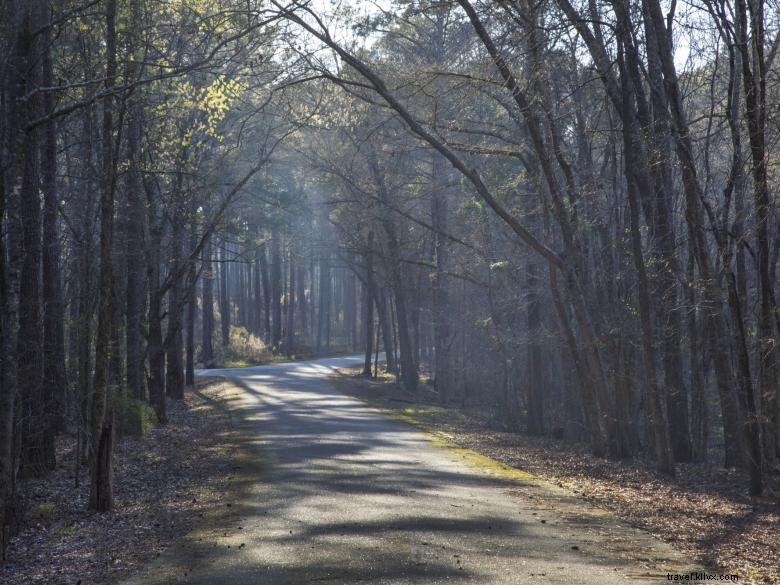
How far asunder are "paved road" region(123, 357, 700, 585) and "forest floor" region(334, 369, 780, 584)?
1.61ft

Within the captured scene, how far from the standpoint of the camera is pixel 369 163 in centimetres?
3198

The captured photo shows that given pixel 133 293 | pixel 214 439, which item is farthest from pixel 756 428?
pixel 133 293

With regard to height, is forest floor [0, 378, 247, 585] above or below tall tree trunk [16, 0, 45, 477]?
below

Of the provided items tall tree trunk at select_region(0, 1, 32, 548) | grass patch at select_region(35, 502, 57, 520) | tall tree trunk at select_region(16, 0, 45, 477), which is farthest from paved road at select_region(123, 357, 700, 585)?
tall tree trunk at select_region(16, 0, 45, 477)

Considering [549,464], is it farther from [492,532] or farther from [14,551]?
[14,551]

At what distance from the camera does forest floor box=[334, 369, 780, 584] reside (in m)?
8.43

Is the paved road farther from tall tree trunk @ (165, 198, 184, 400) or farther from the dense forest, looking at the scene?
tall tree trunk @ (165, 198, 184, 400)

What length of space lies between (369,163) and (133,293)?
12.9 metres

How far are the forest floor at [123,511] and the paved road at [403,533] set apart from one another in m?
0.51

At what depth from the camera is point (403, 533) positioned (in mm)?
8883

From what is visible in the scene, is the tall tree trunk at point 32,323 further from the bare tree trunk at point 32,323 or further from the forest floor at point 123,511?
the forest floor at point 123,511

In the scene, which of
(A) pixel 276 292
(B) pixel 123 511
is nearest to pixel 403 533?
(B) pixel 123 511

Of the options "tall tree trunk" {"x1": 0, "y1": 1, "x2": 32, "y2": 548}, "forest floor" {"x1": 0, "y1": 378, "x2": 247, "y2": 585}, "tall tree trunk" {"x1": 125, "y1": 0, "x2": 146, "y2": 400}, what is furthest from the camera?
"tall tree trunk" {"x1": 125, "y1": 0, "x2": 146, "y2": 400}

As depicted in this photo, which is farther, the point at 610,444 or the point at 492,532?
the point at 610,444
